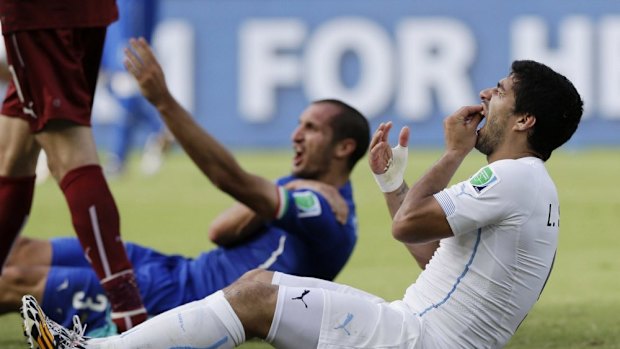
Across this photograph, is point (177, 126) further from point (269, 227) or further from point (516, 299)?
point (516, 299)

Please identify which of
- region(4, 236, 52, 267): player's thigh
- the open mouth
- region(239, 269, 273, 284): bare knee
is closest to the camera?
region(239, 269, 273, 284): bare knee

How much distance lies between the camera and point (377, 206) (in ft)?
35.1

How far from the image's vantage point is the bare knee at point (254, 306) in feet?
11.2

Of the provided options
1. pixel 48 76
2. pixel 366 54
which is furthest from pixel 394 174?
pixel 366 54

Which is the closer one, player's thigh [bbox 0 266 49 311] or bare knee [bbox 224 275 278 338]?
bare knee [bbox 224 275 278 338]

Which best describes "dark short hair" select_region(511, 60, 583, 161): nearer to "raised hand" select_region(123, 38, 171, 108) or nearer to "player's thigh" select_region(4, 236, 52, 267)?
"raised hand" select_region(123, 38, 171, 108)

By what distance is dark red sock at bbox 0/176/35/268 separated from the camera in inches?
187

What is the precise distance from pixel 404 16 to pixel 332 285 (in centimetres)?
1359

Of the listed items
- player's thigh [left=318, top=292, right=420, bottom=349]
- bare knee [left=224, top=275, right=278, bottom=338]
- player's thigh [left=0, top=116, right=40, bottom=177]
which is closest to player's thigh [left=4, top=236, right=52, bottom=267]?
player's thigh [left=0, top=116, right=40, bottom=177]

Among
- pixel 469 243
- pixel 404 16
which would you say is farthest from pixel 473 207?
pixel 404 16

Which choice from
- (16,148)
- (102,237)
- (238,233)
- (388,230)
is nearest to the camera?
(102,237)

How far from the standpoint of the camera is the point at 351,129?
5.36 m

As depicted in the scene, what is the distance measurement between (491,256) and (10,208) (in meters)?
2.06

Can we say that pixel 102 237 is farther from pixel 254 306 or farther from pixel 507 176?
pixel 507 176
